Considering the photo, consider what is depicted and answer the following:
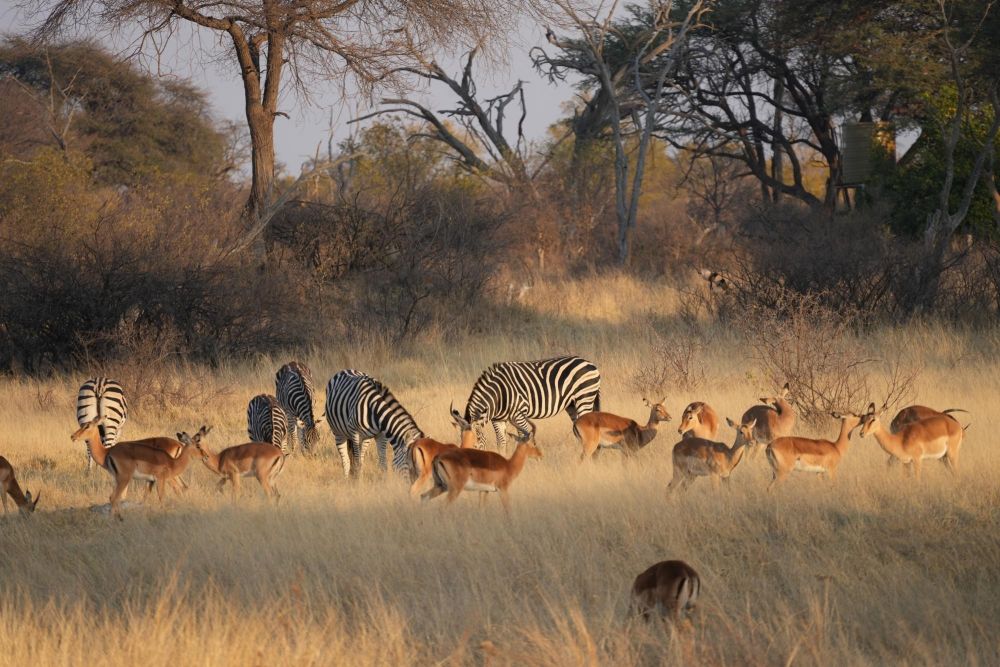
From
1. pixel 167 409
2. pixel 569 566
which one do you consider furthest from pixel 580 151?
pixel 569 566

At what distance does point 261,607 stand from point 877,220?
2442 centimetres

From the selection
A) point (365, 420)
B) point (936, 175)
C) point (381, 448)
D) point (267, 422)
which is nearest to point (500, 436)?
point (381, 448)

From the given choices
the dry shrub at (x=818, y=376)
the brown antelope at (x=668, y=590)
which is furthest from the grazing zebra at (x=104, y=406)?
the brown antelope at (x=668, y=590)

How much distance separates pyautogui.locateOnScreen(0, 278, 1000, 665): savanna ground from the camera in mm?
5645

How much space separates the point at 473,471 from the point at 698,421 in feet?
9.84

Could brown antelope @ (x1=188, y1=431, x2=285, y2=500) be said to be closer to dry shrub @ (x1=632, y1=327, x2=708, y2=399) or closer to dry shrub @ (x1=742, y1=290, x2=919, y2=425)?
dry shrub @ (x1=742, y1=290, x2=919, y2=425)

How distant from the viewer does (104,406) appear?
12.5 m

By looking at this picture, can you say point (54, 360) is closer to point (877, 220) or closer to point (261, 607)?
point (261, 607)

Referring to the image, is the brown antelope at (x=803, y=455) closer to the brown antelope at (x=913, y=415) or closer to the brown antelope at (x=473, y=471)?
the brown antelope at (x=913, y=415)

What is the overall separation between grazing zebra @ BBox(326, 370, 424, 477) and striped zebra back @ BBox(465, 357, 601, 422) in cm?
99

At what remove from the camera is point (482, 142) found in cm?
4106

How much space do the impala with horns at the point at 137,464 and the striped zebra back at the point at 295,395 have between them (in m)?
2.65

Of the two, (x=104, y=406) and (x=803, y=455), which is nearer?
(x=803, y=455)

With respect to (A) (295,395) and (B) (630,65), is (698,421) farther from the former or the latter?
(B) (630,65)
